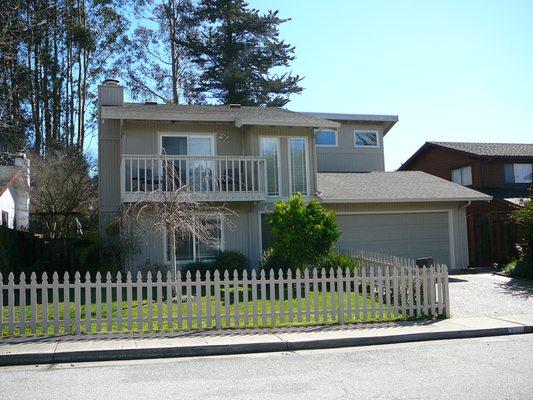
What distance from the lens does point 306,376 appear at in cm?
698

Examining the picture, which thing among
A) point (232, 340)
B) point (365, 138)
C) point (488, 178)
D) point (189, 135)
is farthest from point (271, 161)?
point (488, 178)

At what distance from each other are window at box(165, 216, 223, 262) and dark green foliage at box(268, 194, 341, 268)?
10.6ft

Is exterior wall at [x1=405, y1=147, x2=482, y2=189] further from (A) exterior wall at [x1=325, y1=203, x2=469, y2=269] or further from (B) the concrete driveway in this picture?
(B) the concrete driveway

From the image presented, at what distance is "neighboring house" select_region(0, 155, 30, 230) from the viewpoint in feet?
71.3

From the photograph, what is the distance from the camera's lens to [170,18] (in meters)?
36.5

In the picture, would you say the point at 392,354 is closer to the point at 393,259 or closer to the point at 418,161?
the point at 393,259

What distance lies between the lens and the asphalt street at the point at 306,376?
6141 mm

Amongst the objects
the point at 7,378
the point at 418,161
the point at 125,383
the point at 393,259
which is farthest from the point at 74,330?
the point at 418,161

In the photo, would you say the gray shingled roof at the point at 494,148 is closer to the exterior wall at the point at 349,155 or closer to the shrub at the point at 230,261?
the exterior wall at the point at 349,155

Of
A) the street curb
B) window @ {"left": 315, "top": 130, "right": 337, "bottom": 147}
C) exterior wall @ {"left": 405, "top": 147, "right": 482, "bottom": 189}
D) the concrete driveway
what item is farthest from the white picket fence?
exterior wall @ {"left": 405, "top": 147, "right": 482, "bottom": 189}

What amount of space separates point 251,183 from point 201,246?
2.63m

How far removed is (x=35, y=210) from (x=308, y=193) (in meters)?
15.3

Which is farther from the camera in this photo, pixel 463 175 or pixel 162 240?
pixel 463 175

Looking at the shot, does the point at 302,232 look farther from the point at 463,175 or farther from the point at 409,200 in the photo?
the point at 463,175
